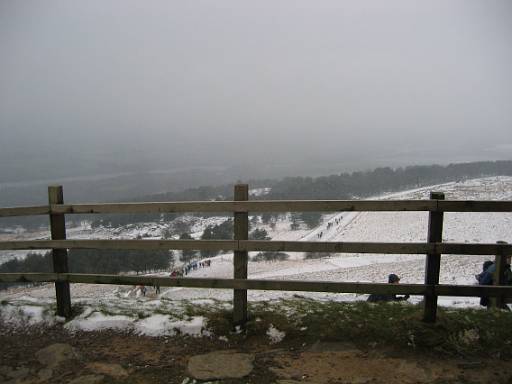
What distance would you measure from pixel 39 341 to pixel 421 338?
4.85 metres

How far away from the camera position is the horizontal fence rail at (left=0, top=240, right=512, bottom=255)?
426 centimetres

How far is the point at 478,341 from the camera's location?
4188 millimetres

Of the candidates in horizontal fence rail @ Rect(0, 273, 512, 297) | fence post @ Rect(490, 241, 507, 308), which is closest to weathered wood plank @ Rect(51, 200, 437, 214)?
horizontal fence rail @ Rect(0, 273, 512, 297)

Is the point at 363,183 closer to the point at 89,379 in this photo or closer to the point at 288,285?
the point at 288,285

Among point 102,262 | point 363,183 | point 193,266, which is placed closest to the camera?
point 102,262

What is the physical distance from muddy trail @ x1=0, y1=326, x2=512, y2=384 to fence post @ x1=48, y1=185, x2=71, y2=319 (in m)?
0.62

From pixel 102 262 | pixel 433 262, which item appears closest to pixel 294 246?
pixel 433 262

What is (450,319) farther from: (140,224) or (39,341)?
(140,224)

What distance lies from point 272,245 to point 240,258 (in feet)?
1.52

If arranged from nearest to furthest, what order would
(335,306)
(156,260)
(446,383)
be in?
(446,383), (335,306), (156,260)

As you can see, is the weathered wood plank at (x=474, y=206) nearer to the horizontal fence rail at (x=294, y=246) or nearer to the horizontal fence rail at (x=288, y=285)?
the horizontal fence rail at (x=294, y=246)

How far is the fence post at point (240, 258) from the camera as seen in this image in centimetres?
449

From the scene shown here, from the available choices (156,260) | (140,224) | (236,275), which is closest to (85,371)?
(236,275)

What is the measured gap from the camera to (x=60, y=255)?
16.7 feet
